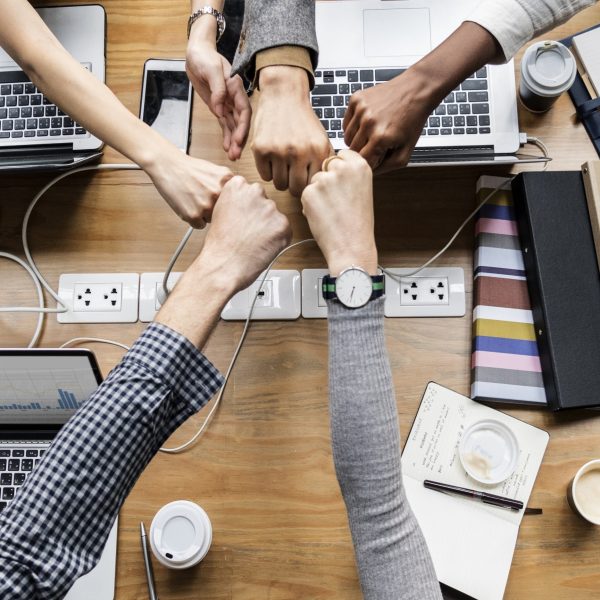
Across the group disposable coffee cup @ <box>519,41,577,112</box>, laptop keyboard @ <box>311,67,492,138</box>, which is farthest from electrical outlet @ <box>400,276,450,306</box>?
disposable coffee cup @ <box>519,41,577,112</box>

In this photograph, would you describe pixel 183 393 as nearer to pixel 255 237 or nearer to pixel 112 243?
pixel 255 237

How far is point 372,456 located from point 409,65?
64 centimetres

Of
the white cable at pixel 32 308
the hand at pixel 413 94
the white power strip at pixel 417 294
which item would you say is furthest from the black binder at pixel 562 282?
the white cable at pixel 32 308

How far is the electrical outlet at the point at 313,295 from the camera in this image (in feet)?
3.27

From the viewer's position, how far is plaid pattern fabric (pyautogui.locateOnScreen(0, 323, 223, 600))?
66cm

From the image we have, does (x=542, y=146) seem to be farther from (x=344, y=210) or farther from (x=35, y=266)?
(x=35, y=266)

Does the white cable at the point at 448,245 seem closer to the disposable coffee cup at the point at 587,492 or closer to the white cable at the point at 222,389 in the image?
the white cable at the point at 222,389

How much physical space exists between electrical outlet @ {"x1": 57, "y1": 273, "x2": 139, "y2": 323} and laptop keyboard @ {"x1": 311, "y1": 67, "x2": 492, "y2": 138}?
0.41m

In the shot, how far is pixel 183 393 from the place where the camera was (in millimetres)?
720

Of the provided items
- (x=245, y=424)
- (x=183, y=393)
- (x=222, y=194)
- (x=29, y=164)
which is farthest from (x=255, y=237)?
(x=29, y=164)

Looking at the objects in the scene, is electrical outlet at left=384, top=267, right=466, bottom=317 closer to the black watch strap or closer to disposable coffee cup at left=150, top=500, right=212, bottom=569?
the black watch strap

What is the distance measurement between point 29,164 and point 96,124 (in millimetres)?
163

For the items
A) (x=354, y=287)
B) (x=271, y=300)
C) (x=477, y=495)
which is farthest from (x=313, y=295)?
(x=477, y=495)

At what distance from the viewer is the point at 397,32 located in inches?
39.9
